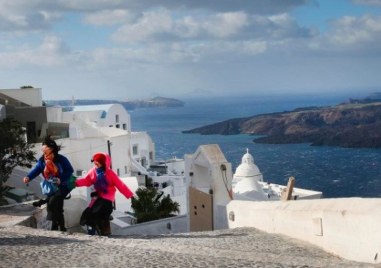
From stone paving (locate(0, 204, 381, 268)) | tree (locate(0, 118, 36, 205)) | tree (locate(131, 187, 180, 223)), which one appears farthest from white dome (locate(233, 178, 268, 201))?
tree (locate(0, 118, 36, 205))

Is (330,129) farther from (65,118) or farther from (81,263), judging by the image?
(81,263)

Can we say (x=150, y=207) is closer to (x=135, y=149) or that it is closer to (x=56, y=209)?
(x=56, y=209)

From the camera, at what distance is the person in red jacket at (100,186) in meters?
9.72

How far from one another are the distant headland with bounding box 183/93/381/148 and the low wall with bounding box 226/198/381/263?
142627 mm

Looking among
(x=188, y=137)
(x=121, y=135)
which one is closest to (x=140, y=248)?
(x=121, y=135)

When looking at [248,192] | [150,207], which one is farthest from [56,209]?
[150,207]

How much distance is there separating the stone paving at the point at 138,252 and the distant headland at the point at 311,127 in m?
145

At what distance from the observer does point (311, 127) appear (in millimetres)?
180250

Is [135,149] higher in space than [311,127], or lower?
lower

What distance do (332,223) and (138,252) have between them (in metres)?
3.66

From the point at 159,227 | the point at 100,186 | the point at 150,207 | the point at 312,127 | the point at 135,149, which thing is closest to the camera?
the point at 100,186

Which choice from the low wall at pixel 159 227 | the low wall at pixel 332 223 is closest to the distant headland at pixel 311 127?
the low wall at pixel 159 227

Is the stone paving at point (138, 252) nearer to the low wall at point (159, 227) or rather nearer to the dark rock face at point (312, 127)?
the low wall at point (159, 227)

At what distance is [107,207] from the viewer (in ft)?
32.3
